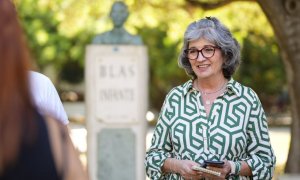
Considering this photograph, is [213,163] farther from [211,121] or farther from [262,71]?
[262,71]

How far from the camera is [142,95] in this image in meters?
10.8

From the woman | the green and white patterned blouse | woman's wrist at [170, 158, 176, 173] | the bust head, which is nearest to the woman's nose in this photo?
the woman

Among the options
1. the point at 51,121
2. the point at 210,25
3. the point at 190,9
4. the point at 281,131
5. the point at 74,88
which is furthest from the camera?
the point at 74,88

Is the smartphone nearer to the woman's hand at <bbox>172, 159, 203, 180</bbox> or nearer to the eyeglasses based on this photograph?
the woman's hand at <bbox>172, 159, 203, 180</bbox>

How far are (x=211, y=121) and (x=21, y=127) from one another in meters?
2.39

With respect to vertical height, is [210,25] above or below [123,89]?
above

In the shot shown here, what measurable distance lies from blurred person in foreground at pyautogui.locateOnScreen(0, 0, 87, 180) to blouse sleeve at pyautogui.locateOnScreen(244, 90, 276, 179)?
2369 millimetres

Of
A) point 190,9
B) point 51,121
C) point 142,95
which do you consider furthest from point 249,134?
point 190,9

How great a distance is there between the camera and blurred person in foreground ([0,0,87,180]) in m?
2.01

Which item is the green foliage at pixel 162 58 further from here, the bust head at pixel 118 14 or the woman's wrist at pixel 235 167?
the woman's wrist at pixel 235 167

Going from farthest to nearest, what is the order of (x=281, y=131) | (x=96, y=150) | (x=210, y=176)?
(x=281, y=131)
(x=96, y=150)
(x=210, y=176)

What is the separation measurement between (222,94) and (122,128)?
636 cm

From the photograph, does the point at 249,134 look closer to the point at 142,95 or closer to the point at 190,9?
the point at 142,95

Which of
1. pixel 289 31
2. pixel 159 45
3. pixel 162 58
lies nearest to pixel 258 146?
pixel 289 31
